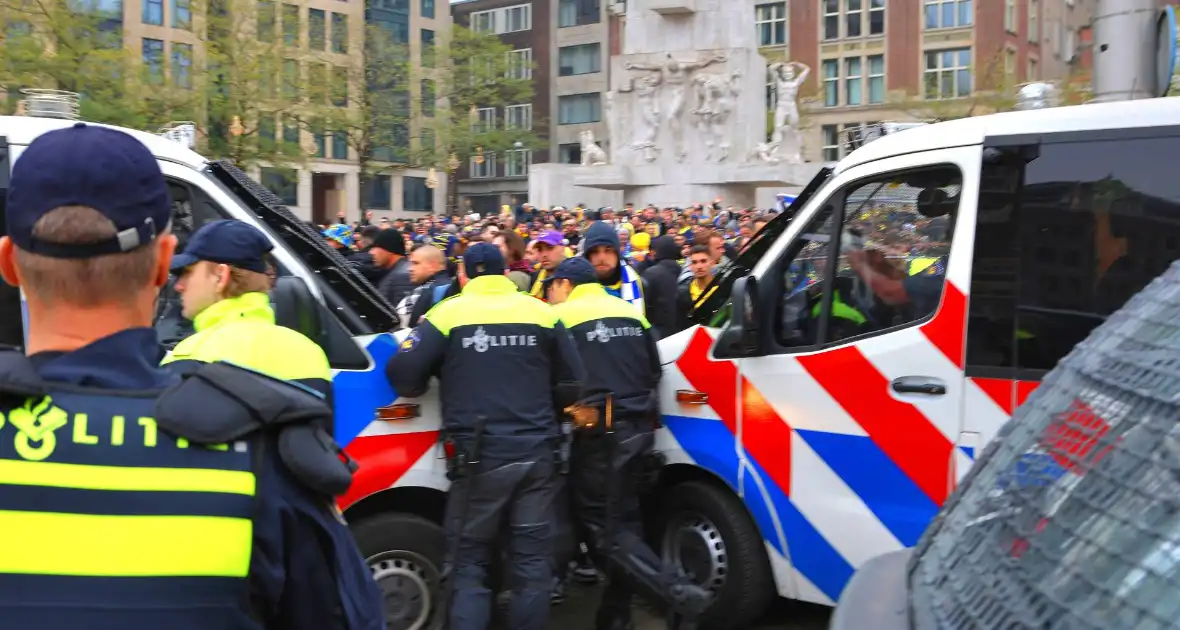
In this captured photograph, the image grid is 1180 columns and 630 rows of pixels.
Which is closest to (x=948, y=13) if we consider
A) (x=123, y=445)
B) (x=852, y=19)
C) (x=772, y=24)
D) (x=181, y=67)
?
(x=852, y=19)

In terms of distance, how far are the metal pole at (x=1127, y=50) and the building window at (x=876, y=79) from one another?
165ft

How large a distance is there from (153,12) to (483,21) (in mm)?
27923

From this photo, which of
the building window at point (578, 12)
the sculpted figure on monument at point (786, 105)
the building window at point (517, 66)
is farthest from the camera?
the building window at point (578, 12)

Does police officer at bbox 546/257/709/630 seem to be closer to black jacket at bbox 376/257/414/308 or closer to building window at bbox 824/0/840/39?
black jacket at bbox 376/257/414/308

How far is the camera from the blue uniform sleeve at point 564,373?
503 centimetres

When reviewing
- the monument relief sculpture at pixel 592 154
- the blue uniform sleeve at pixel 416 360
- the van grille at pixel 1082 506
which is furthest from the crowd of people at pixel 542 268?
the monument relief sculpture at pixel 592 154

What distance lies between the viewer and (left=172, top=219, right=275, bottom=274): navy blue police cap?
3.61 meters

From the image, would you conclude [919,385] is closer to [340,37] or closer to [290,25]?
[290,25]

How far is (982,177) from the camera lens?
15.1 feet

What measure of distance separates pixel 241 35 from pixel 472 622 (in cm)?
2921

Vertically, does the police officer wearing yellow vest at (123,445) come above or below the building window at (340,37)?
below

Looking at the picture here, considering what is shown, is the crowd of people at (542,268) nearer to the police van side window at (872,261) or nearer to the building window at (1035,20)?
the police van side window at (872,261)

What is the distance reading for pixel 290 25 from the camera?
34.3 metres

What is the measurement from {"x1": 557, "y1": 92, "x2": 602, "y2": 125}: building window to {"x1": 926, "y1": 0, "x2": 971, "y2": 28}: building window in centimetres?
2102
